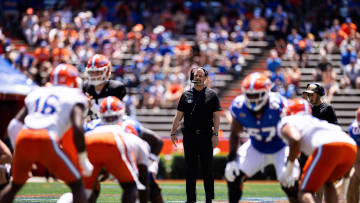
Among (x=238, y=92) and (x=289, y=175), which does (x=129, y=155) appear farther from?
(x=238, y=92)

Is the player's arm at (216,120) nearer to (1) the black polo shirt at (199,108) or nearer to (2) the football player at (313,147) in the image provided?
(1) the black polo shirt at (199,108)

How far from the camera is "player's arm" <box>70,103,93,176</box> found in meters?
7.49

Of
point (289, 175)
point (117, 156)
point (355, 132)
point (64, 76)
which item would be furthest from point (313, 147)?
point (64, 76)

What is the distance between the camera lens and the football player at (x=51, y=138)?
24.7 ft

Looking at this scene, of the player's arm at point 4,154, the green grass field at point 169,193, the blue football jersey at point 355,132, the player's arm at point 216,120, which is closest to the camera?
the player's arm at point 4,154

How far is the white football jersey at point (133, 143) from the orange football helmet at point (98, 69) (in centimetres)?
155

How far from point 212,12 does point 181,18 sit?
1391 millimetres

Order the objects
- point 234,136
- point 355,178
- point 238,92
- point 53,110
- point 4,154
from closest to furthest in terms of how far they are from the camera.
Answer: point 53,110, point 234,136, point 4,154, point 355,178, point 238,92

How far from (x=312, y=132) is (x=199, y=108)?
3.20 meters

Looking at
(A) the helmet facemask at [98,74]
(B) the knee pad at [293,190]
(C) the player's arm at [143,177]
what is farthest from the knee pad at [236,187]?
(A) the helmet facemask at [98,74]

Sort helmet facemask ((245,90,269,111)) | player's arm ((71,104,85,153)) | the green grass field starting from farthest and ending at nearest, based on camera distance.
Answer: the green grass field → helmet facemask ((245,90,269,111)) → player's arm ((71,104,85,153))

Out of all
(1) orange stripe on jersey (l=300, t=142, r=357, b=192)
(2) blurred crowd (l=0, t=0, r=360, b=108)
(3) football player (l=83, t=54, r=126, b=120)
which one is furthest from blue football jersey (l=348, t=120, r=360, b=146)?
(2) blurred crowd (l=0, t=0, r=360, b=108)

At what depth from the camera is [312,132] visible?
26.6 feet

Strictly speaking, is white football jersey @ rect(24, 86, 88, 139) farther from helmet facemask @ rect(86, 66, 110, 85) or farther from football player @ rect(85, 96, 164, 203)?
helmet facemask @ rect(86, 66, 110, 85)
